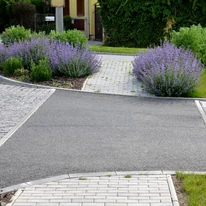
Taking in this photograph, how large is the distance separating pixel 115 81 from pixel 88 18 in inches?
1145

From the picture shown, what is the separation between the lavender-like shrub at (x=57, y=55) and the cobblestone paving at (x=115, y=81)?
411 mm

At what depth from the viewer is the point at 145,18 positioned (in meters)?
29.5

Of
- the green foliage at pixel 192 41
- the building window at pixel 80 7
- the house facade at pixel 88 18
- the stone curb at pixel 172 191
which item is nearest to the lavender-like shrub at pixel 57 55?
the green foliage at pixel 192 41

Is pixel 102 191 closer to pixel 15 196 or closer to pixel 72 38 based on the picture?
pixel 15 196

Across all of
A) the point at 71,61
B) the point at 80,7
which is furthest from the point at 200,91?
the point at 80,7

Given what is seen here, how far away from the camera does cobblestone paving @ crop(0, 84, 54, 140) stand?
367 inches

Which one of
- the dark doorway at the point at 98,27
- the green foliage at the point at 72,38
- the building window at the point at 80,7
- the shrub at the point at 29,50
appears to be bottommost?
the dark doorway at the point at 98,27

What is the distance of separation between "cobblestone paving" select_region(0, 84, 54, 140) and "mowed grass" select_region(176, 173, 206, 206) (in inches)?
141

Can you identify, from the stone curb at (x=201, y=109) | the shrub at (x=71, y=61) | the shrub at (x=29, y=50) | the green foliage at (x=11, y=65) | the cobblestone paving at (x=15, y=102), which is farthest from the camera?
the shrub at (x=29, y=50)

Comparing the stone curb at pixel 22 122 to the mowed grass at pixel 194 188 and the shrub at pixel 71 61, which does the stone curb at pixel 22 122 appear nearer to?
the shrub at pixel 71 61

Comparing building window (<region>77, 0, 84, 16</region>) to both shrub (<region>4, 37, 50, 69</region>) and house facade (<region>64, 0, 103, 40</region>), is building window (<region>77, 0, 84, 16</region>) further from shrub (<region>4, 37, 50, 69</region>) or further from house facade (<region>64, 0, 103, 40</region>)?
shrub (<region>4, 37, 50, 69</region>)

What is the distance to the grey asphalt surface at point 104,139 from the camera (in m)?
6.76

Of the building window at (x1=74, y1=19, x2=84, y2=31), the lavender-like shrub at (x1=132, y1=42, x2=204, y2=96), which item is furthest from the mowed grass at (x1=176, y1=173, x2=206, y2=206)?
the building window at (x1=74, y1=19, x2=84, y2=31)

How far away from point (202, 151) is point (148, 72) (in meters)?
5.21
